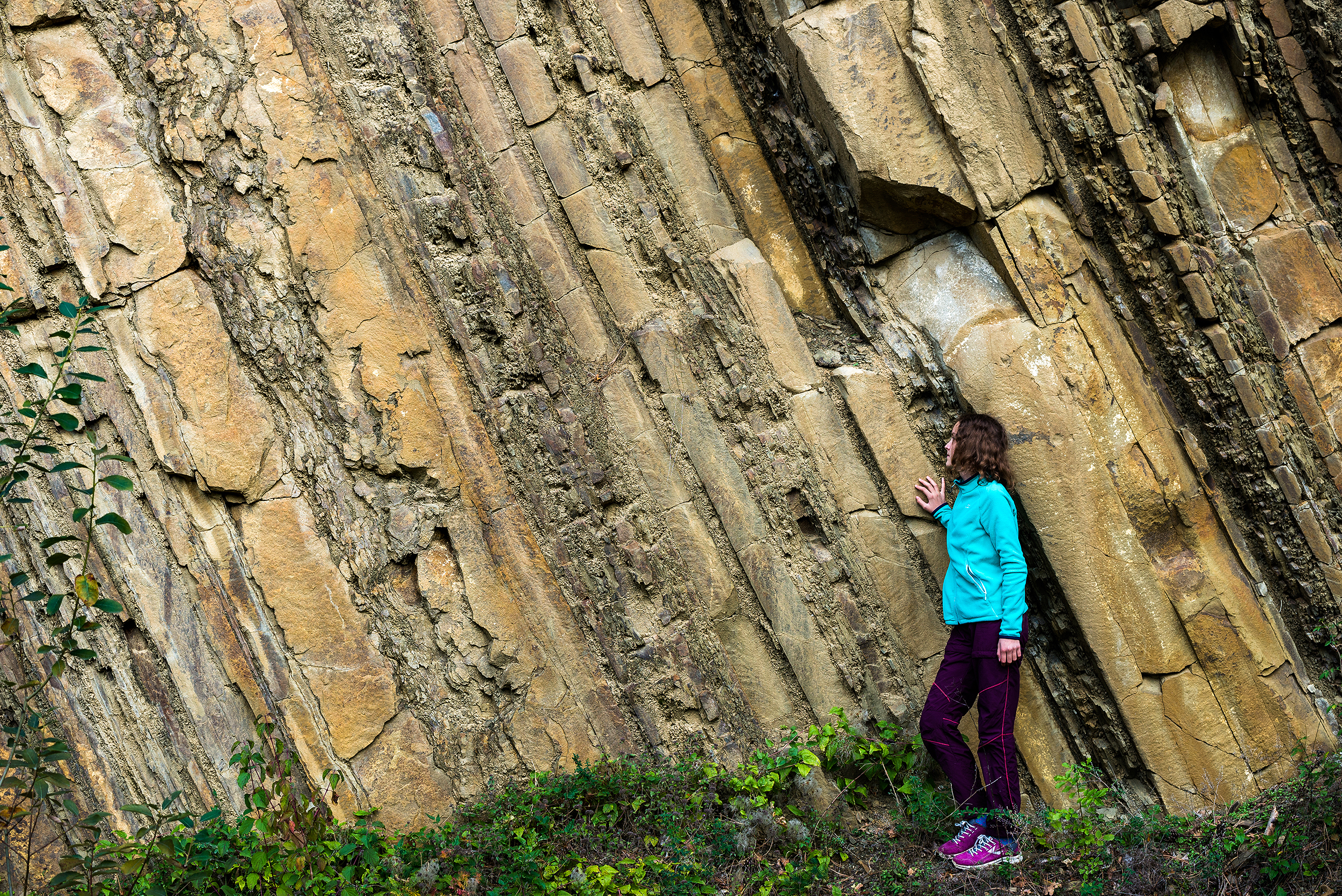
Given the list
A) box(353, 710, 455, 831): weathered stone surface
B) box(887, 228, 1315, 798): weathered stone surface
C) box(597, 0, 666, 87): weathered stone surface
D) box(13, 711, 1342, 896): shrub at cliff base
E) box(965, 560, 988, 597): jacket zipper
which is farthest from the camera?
box(597, 0, 666, 87): weathered stone surface

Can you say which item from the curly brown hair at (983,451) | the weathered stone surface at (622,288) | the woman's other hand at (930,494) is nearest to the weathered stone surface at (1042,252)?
the curly brown hair at (983,451)

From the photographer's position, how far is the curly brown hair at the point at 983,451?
4.22 meters

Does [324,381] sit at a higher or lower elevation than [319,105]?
lower

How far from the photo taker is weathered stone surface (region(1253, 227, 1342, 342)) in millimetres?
4711

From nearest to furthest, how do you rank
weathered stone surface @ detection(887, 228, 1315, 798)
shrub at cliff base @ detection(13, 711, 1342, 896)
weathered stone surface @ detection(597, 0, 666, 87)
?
1. shrub at cliff base @ detection(13, 711, 1342, 896)
2. weathered stone surface @ detection(887, 228, 1315, 798)
3. weathered stone surface @ detection(597, 0, 666, 87)

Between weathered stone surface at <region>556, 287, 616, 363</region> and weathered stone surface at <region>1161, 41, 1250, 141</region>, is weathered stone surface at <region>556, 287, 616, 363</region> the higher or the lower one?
the higher one

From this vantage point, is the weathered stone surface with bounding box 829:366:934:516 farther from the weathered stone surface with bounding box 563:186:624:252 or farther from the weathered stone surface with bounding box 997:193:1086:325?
the weathered stone surface with bounding box 563:186:624:252

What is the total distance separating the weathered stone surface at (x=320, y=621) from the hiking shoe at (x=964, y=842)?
2730 millimetres

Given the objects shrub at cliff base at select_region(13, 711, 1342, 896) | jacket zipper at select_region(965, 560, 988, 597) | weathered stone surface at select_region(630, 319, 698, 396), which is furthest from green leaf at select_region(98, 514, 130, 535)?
jacket zipper at select_region(965, 560, 988, 597)

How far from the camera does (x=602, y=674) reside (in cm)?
463

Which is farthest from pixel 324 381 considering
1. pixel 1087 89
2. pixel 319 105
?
pixel 1087 89

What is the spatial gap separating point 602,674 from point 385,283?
2.32m

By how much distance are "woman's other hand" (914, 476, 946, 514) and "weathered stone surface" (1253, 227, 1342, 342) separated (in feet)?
6.62

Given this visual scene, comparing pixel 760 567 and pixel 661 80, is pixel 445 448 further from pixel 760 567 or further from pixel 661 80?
pixel 661 80
